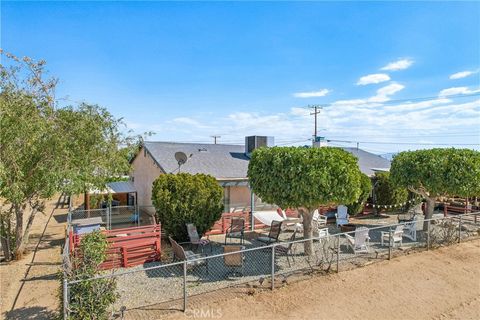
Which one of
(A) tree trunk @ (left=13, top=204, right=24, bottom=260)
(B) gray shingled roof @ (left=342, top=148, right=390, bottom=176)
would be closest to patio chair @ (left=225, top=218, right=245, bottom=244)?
(A) tree trunk @ (left=13, top=204, right=24, bottom=260)

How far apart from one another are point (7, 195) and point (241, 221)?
8.79 meters

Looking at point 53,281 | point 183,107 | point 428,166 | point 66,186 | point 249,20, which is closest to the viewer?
point 53,281

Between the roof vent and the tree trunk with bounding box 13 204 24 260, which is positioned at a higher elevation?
the roof vent

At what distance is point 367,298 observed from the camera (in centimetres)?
823

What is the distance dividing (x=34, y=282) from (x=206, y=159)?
432 inches

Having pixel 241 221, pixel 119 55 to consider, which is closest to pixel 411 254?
pixel 241 221

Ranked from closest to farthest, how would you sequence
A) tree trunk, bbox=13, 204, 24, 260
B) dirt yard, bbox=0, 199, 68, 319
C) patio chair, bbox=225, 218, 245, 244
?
dirt yard, bbox=0, 199, 68, 319 < tree trunk, bbox=13, 204, 24, 260 < patio chair, bbox=225, 218, 245, 244

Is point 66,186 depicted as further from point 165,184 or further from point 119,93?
point 119,93

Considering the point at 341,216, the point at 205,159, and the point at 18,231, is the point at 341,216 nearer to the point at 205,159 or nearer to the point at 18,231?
the point at 205,159

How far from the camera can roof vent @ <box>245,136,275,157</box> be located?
20.9m

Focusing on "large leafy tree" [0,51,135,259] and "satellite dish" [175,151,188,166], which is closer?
"large leafy tree" [0,51,135,259]

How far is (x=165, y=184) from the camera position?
42.5 feet

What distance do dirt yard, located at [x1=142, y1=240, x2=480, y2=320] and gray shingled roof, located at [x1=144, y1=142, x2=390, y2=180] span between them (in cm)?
898

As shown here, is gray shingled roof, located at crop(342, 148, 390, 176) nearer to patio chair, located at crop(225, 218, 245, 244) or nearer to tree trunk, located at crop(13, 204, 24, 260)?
patio chair, located at crop(225, 218, 245, 244)
